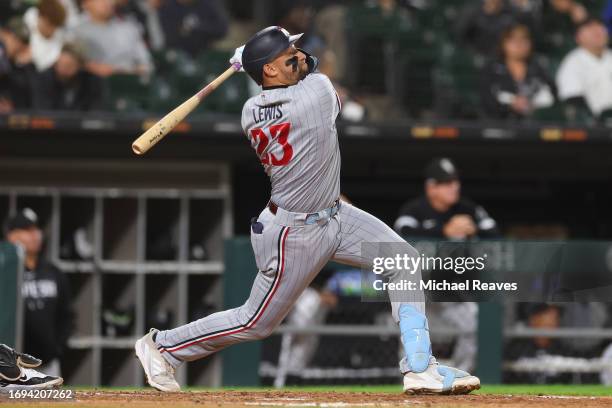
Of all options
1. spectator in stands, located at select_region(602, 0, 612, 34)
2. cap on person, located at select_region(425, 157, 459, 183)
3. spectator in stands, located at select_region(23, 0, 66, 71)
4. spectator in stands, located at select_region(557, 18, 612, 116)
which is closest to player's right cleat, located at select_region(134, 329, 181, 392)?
cap on person, located at select_region(425, 157, 459, 183)

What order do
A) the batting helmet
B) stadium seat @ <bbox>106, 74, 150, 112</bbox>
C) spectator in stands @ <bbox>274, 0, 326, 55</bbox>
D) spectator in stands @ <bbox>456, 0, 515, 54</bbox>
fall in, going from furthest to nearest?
spectator in stands @ <bbox>456, 0, 515, 54</bbox>
spectator in stands @ <bbox>274, 0, 326, 55</bbox>
stadium seat @ <bbox>106, 74, 150, 112</bbox>
the batting helmet

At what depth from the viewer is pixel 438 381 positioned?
218 inches

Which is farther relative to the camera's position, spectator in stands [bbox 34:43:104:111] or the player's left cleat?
spectator in stands [bbox 34:43:104:111]

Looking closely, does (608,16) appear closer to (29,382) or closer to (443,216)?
(443,216)

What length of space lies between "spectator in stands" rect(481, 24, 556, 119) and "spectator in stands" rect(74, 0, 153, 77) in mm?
2724

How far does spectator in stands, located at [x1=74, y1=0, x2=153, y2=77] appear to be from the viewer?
10.6 m

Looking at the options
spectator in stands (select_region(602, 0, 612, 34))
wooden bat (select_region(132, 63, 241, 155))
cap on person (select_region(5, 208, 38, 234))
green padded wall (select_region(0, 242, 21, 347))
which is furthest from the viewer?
spectator in stands (select_region(602, 0, 612, 34))

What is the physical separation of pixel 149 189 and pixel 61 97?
3.53ft

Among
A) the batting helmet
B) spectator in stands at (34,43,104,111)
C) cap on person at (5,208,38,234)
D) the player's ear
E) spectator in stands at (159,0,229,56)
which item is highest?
spectator in stands at (159,0,229,56)

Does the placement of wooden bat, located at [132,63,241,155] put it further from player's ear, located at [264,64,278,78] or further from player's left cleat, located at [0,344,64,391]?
player's left cleat, located at [0,344,64,391]

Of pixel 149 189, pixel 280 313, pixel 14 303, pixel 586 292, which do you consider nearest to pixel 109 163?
pixel 149 189

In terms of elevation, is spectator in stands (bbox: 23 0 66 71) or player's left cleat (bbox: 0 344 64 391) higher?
spectator in stands (bbox: 23 0 66 71)

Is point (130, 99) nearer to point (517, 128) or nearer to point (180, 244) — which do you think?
point (180, 244)

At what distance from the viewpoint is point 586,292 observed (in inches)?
304
